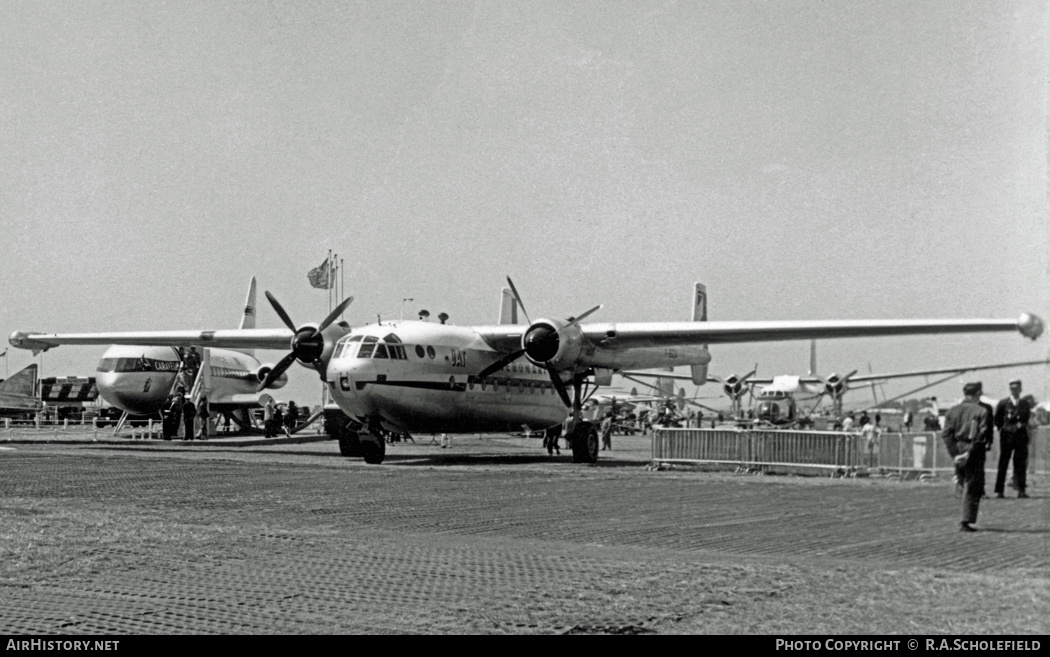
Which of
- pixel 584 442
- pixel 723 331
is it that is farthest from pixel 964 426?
pixel 584 442

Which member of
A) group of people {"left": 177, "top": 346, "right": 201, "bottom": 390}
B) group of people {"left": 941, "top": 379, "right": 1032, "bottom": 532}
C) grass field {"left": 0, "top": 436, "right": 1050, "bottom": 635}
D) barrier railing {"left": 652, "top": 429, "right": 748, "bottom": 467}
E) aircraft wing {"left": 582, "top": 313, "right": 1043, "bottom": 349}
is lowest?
grass field {"left": 0, "top": 436, "right": 1050, "bottom": 635}

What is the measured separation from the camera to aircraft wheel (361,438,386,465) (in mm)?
23922

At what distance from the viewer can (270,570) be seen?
8.18m

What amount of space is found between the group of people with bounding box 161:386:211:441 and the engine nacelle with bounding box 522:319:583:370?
17.9 metres

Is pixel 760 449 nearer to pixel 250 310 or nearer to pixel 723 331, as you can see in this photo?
pixel 723 331

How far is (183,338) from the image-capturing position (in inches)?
1238

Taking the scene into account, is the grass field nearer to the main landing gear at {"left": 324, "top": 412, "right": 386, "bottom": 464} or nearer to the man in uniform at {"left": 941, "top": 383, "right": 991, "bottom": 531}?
the man in uniform at {"left": 941, "top": 383, "right": 991, "bottom": 531}

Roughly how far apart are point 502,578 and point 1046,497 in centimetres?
373

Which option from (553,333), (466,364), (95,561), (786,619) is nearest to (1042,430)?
(786,619)

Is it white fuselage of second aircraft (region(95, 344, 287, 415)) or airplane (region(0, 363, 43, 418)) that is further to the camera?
airplane (region(0, 363, 43, 418))

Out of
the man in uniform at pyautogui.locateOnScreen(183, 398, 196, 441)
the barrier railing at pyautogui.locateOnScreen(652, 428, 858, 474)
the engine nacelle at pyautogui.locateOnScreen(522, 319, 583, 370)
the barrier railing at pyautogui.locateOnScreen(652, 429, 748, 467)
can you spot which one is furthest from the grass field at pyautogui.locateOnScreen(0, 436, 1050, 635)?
the man in uniform at pyautogui.locateOnScreen(183, 398, 196, 441)

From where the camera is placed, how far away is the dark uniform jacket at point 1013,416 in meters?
6.62

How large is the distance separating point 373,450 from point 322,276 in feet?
68.0

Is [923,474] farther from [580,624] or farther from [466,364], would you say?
[466,364]
